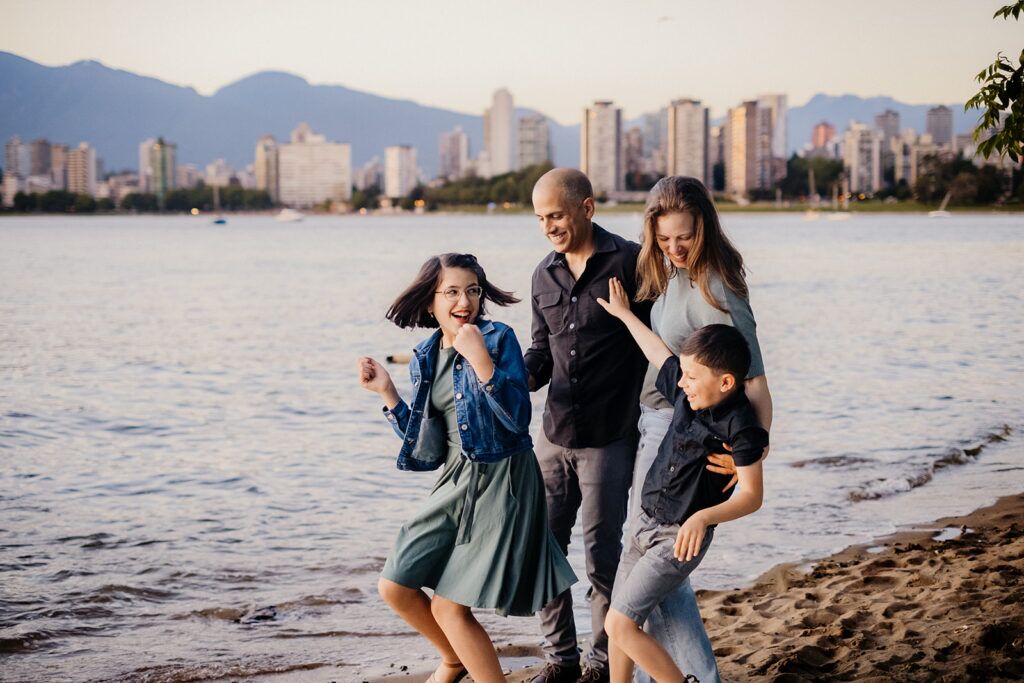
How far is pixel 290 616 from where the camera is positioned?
289 inches

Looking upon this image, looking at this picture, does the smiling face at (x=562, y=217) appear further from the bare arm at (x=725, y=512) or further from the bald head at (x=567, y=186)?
the bare arm at (x=725, y=512)

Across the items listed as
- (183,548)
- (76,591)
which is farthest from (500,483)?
(183,548)

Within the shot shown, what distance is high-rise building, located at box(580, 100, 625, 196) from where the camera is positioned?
184m

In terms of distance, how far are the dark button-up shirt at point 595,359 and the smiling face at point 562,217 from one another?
0.10 m

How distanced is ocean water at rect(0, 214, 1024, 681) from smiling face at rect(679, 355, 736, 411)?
9.64ft

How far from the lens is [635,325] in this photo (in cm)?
439

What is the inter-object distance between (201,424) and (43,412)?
2873mm

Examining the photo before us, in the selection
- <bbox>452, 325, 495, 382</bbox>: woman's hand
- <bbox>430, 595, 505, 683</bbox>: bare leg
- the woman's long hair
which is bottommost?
<bbox>430, 595, 505, 683</bbox>: bare leg

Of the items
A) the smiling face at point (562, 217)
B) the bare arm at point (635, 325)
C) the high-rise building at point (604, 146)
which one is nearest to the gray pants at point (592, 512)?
the bare arm at point (635, 325)

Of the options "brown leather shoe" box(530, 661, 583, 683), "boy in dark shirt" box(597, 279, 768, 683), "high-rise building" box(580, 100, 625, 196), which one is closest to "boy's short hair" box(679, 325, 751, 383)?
"boy in dark shirt" box(597, 279, 768, 683)

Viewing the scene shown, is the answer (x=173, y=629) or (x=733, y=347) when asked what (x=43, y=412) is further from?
(x=733, y=347)

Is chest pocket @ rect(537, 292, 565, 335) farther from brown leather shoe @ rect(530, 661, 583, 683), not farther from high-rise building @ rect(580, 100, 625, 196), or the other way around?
high-rise building @ rect(580, 100, 625, 196)

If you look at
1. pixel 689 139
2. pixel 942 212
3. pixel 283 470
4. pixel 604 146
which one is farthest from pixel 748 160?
pixel 283 470

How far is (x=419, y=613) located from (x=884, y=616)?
9.26 ft
